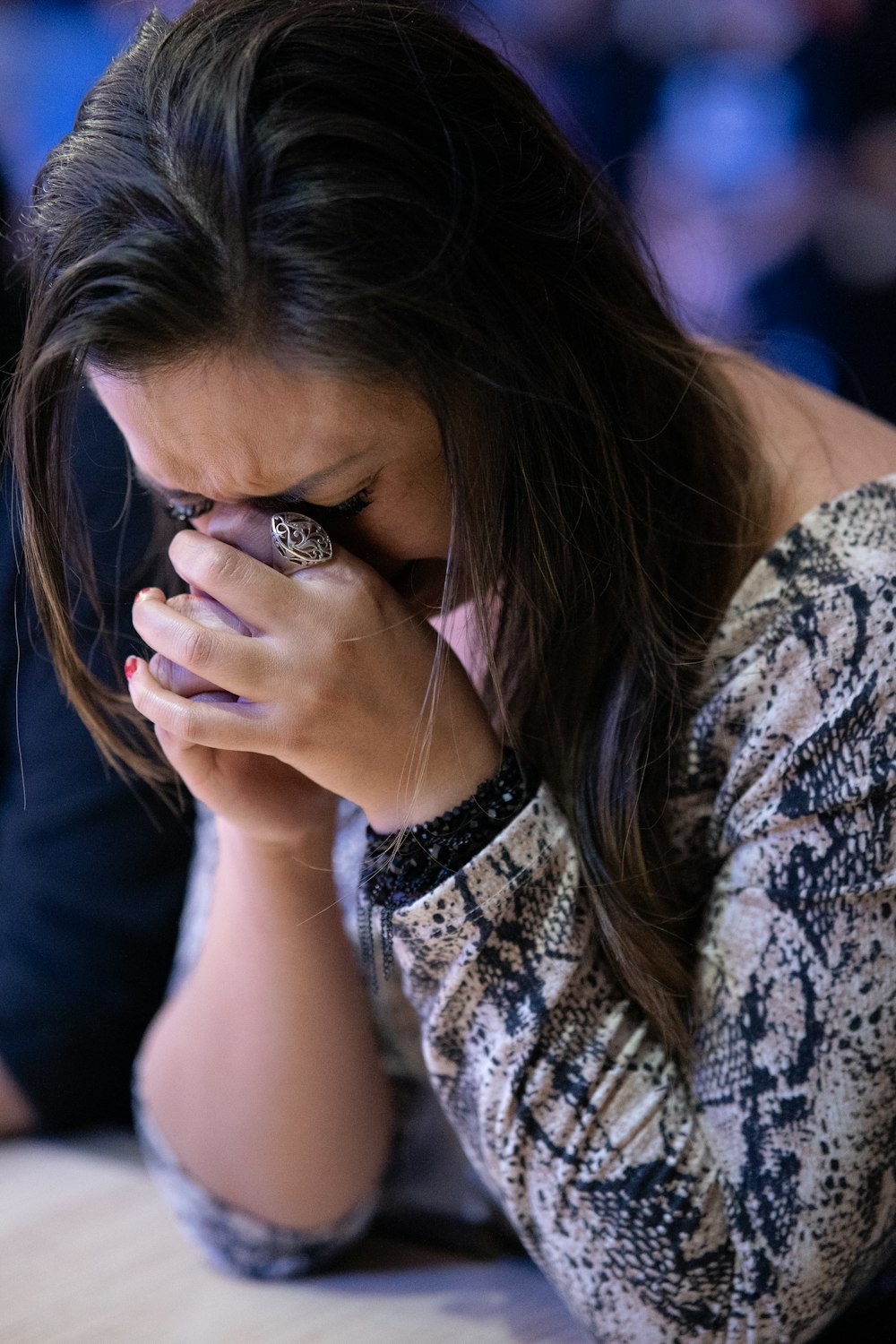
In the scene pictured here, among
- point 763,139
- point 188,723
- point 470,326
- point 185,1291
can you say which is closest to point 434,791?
point 188,723

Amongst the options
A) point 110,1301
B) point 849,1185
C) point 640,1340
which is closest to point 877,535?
point 849,1185

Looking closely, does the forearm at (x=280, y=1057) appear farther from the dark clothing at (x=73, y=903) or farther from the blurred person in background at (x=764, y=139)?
the blurred person in background at (x=764, y=139)

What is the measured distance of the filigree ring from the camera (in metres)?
0.66

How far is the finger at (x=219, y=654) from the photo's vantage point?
65 centimetres

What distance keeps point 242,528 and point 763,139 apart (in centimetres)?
166

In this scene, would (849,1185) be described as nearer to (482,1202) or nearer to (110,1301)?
(482,1202)

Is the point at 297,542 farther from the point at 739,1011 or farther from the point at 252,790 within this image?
the point at 739,1011

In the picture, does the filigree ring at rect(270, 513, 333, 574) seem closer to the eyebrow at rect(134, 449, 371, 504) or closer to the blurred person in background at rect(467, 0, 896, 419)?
the eyebrow at rect(134, 449, 371, 504)

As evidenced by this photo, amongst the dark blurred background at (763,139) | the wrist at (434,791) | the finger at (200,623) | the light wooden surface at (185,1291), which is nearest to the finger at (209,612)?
the finger at (200,623)

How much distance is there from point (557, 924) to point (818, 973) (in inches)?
5.6

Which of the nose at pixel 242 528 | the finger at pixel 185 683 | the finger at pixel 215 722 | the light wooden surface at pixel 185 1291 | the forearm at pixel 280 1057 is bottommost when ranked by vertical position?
the light wooden surface at pixel 185 1291

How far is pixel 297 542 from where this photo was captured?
67cm

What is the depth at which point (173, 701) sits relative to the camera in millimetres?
682

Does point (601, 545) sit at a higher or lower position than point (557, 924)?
higher
